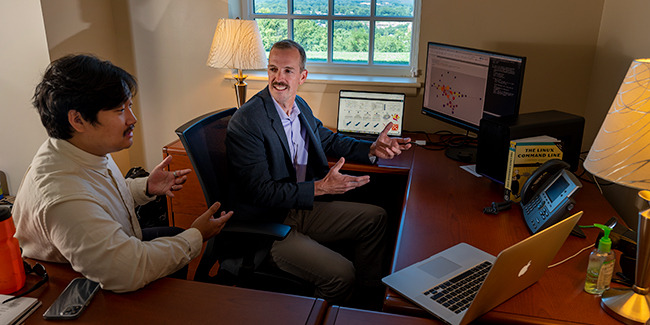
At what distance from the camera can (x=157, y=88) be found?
3.25 meters

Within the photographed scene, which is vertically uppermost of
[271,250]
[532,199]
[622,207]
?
[532,199]

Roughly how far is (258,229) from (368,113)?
1.27m

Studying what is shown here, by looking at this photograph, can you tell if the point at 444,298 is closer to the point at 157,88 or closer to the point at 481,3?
the point at 481,3

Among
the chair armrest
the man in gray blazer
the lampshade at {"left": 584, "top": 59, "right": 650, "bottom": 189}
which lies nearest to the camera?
the lampshade at {"left": 584, "top": 59, "right": 650, "bottom": 189}

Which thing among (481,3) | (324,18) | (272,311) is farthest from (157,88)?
(272,311)

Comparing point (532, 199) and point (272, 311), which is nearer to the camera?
point (272, 311)

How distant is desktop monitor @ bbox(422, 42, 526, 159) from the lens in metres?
2.13

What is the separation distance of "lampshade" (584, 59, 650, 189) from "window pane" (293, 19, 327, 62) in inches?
89.2

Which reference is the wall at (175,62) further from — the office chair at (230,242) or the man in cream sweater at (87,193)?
the man in cream sweater at (87,193)

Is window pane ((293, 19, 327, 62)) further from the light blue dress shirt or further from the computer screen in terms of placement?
the light blue dress shirt

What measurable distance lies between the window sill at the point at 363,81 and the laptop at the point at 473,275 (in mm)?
1557

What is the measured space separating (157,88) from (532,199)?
8.19 feet

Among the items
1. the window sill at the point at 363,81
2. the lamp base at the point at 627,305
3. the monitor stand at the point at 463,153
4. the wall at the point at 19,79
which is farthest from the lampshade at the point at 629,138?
the wall at the point at 19,79

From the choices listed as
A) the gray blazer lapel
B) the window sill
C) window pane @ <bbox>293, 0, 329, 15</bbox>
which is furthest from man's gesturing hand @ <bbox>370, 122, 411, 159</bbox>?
window pane @ <bbox>293, 0, 329, 15</bbox>
